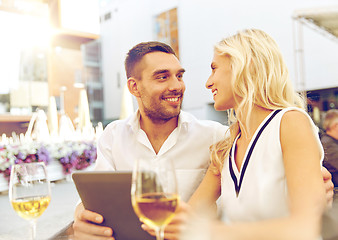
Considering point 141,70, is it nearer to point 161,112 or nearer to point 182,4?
point 161,112

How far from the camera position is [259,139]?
4.02 ft

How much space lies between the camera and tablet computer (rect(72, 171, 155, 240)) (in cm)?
97

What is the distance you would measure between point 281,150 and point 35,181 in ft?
2.52

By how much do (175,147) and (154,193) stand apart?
1.18 meters

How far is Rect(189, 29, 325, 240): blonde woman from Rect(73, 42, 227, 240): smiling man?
40 cm

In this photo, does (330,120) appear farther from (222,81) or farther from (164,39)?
(164,39)

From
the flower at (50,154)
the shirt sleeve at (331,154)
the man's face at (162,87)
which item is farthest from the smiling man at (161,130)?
the flower at (50,154)

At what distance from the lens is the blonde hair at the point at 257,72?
1.28 metres

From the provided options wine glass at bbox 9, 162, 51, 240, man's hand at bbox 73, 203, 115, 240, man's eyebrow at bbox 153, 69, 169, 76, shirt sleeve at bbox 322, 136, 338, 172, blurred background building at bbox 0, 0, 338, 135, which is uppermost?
blurred background building at bbox 0, 0, 338, 135

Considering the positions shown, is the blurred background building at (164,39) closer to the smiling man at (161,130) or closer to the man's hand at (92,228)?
the smiling man at (161,130)

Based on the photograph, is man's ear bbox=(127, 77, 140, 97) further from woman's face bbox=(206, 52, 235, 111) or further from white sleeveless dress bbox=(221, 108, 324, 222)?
white sleeveless dress bbox=(221, 108, 324, 222)

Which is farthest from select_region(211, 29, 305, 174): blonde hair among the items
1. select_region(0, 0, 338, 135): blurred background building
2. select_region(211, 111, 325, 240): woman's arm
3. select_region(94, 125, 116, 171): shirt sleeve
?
select_region(0, 0, 338, 135): blurred background building

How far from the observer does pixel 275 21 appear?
14617 millimetres

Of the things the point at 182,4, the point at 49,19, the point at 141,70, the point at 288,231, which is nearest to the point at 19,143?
the point at 141,70
